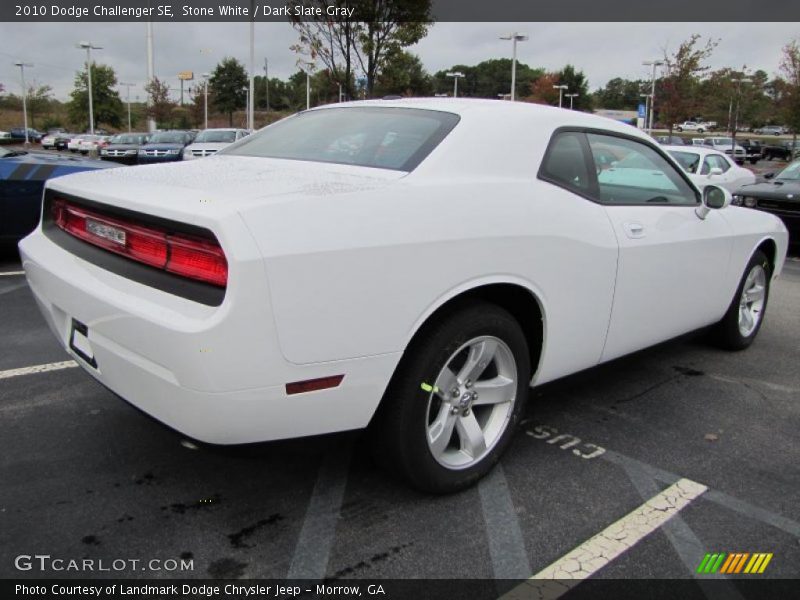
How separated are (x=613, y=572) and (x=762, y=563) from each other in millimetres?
543

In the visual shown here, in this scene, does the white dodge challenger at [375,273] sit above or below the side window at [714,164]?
below

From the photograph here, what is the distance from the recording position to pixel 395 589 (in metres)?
2.16

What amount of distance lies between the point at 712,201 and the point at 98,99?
6630 cm

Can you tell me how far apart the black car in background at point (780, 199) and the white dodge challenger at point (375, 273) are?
736 cm

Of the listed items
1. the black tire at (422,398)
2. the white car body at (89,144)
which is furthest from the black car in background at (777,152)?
the black tire at (422,398)

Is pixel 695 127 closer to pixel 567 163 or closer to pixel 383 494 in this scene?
pixel 567 163

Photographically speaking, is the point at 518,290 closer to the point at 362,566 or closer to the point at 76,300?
the point at 362,566

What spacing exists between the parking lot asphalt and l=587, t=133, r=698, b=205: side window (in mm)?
855

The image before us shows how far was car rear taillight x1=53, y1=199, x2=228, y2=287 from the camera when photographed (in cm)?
207

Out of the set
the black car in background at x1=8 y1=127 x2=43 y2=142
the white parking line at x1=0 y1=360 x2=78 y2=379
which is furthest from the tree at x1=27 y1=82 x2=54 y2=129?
the white parking line at x1=0 y1=360 x2=78 y2=379

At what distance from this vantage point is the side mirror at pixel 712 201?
3797mm

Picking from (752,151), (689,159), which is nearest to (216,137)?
(689,159)

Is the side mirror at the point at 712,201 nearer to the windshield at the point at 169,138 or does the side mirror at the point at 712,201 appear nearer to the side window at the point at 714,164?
the side window at the point at 714,164

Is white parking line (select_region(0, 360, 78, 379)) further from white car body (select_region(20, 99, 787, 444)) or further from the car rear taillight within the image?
the car rear taillight
